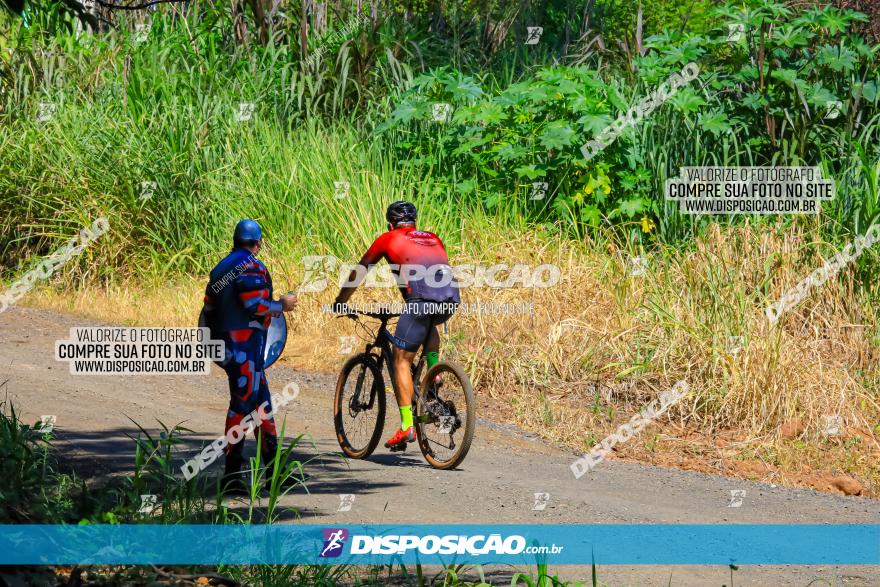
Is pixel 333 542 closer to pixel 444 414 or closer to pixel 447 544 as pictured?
pixel 447 544

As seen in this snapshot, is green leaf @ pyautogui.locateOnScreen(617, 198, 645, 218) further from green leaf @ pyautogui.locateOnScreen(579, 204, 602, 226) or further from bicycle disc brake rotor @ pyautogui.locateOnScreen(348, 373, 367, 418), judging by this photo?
bicycle disc brake rotor @ pyautogui.locateOnScreen(348, 373, 367, 418)

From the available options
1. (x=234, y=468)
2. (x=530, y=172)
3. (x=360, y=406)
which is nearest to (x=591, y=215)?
(x=530, y=172)

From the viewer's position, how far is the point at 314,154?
14.9m

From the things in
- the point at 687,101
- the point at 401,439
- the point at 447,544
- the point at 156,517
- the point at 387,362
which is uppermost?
the point at 687,101

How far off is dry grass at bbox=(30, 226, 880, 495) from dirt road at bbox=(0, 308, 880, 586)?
54 centimetres

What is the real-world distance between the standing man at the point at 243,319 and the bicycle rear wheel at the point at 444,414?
150 cm

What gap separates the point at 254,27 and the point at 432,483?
485 inches

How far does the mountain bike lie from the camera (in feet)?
27.9

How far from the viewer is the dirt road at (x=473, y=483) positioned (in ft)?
23.2

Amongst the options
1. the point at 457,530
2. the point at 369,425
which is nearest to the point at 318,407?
the point at 369,425

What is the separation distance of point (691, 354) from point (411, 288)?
3340mm

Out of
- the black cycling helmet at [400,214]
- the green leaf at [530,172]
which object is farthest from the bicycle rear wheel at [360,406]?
the green leaf at [530,172]

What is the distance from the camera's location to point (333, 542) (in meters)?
5.96

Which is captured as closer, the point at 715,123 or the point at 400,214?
the point at 400,214
